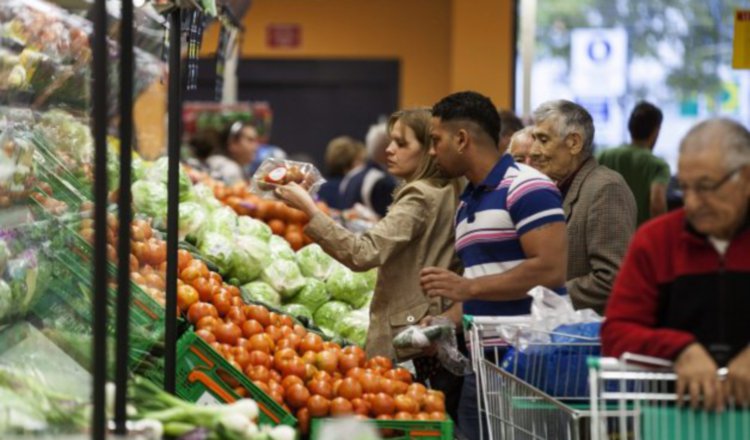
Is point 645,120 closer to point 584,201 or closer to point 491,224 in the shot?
point 584,201

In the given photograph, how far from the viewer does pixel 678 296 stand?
303 centimetres

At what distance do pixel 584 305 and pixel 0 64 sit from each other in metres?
2.15

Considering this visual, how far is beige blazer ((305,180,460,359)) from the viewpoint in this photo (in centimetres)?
504

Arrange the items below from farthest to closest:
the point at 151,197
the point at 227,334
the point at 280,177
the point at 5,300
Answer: the point at 151,197
the point at 280,177
the point at 227,334
the point at 5,300

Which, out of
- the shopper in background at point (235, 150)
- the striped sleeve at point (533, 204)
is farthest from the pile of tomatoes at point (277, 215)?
the shopper in background at point (235, 150)

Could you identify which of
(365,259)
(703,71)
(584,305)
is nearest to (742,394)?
(584,305)

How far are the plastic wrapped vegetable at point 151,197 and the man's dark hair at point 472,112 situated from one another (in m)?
1.95


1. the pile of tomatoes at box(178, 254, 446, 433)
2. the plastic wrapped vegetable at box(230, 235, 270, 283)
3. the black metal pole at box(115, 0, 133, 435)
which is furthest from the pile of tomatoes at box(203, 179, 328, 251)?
the black metal pole at box(115, 0, 133, 435)

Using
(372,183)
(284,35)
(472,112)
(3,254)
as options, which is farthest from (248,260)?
(284,35)

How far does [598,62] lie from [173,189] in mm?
8438

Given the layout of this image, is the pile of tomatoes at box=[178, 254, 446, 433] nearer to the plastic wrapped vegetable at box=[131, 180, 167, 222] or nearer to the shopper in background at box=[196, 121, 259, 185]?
the plastic wrapped vegetable at box=[131, 180, 167, 222]

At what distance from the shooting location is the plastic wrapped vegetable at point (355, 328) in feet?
20.5

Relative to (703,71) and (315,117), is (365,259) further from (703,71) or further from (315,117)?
(315,117)

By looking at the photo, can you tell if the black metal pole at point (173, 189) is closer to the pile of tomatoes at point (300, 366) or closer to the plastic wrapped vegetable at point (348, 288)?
the pile of tomatoes at point (300, 366)
